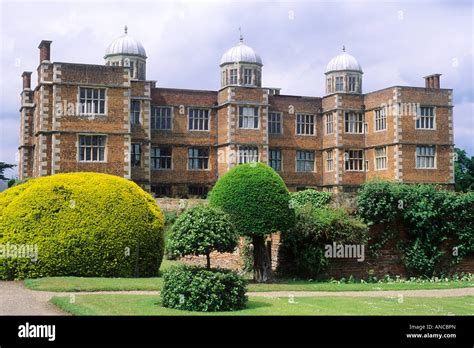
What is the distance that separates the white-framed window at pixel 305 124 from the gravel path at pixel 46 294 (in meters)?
24.4

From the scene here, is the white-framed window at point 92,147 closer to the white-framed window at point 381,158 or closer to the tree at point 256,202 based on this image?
the tree at point 256,202

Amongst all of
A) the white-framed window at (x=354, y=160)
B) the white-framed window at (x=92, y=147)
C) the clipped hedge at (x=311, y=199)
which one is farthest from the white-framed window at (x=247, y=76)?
the clipped hedge at (x=311, y=199)

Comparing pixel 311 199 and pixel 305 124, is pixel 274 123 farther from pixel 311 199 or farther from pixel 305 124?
pixel 311 199

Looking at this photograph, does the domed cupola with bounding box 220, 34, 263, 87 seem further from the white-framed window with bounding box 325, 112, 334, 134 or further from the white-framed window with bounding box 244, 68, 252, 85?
the white-framed window with bounding box 325, 112, 334, 134

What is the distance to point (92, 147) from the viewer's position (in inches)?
1266

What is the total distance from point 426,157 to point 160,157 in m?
15.2

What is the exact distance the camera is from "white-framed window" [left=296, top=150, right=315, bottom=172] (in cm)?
4091

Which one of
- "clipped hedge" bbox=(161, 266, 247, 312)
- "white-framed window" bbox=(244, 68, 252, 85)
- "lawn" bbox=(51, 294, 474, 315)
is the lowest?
"lawn" bbox=(51, 294, 474, 315)

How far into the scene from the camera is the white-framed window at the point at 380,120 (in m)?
39.1

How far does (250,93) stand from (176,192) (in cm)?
699

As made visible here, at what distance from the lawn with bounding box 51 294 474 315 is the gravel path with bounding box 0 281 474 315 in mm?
397

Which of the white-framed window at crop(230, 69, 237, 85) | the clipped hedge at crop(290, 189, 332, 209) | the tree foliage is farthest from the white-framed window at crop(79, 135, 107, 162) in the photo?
the tree foliage
